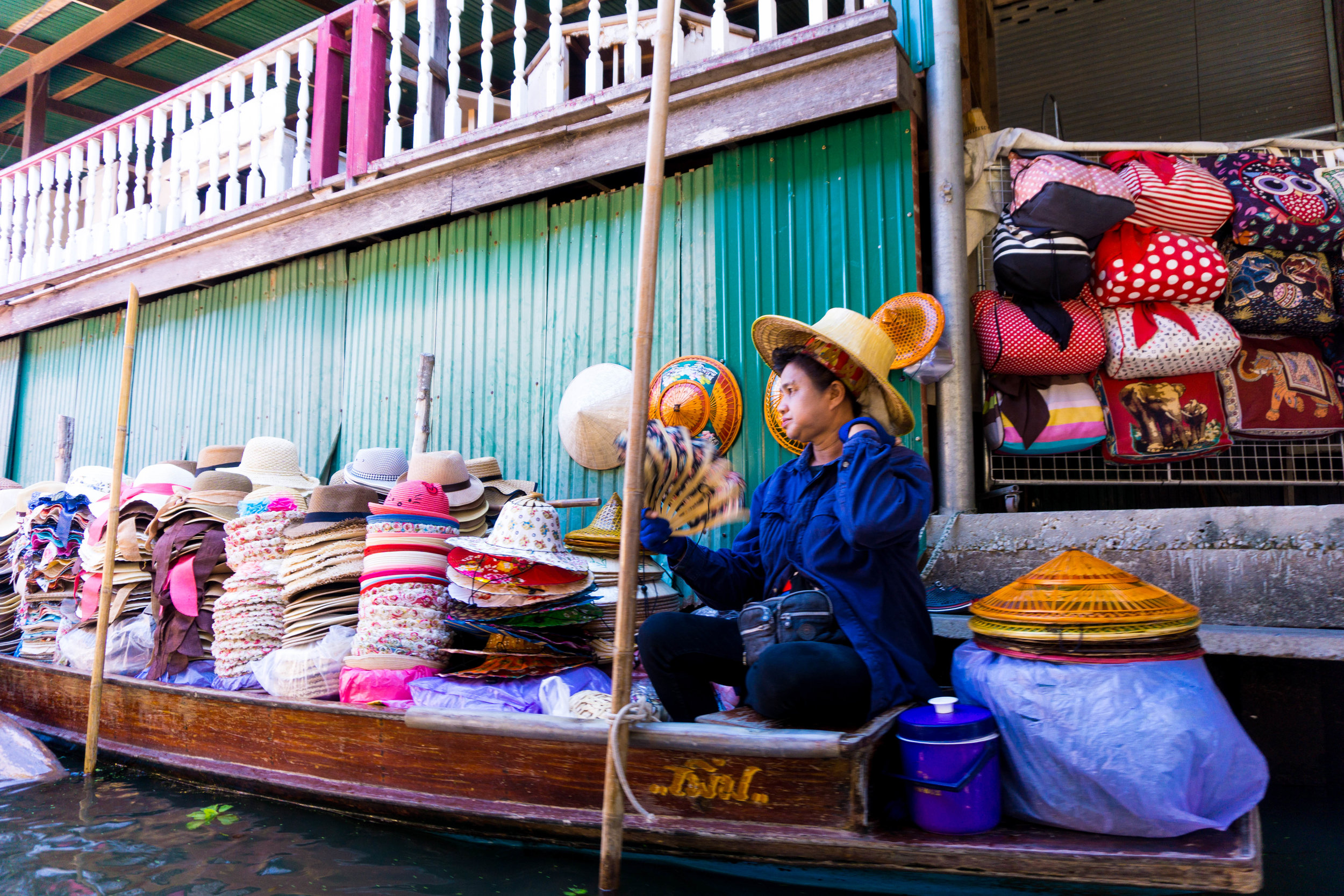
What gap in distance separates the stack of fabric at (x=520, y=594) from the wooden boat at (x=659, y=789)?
0.45m

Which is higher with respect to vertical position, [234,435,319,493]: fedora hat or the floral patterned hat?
[234,435,319,493]: fedora hat

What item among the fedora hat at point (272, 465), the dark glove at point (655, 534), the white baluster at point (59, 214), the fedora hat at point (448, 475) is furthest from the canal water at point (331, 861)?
the white baluster at point (59, 214)

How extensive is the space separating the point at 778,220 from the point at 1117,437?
1.89 meters

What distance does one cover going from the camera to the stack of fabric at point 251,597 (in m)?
3.48

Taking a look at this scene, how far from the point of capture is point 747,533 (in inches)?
109

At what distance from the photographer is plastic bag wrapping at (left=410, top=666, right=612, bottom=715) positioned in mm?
2803

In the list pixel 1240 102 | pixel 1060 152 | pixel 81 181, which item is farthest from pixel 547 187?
pixel 81 181

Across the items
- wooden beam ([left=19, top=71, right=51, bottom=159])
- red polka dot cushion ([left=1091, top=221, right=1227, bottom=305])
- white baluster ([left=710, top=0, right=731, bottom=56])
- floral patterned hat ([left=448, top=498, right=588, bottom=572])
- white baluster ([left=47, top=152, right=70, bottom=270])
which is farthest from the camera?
wooden beam ([left=19, top=71, right=51, bottom=159])

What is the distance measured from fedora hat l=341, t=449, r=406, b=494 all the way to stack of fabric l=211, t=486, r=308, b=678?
0.80 metres

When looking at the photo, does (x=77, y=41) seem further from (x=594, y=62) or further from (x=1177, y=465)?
(x=1177, y=465)

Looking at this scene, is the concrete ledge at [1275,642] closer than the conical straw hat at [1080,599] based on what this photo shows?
No

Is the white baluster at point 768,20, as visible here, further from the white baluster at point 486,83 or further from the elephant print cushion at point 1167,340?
the elephant print cushion at point 1167,340

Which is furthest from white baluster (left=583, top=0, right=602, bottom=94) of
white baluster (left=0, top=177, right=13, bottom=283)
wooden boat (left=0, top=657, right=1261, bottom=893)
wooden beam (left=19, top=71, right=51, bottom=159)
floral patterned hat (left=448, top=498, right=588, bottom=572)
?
wooden beam (left=19, top=71, right=51, bottom=159)

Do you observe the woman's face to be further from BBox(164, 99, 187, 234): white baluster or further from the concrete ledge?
BBox(164, 99, 187, 234): white baluster
